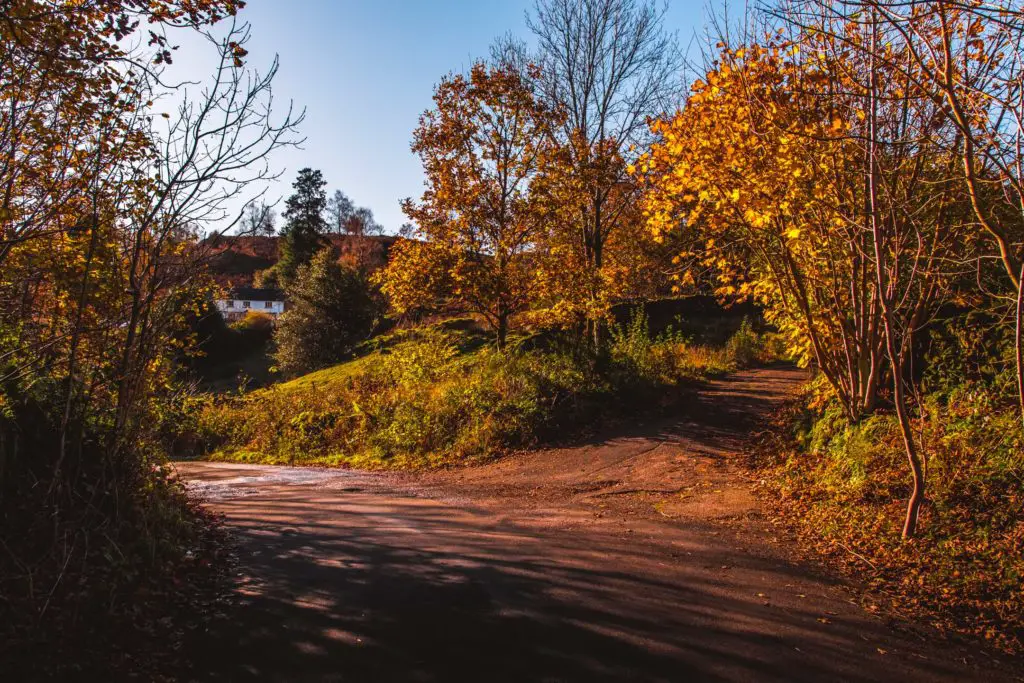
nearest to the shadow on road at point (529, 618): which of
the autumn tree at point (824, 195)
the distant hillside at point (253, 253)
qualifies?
the autumn tree at point (824, 195)

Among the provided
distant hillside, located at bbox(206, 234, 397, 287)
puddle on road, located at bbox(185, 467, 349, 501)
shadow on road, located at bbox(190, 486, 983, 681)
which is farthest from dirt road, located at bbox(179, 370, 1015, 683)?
distant hillside, located at bbox(206, 234, 397, 287)

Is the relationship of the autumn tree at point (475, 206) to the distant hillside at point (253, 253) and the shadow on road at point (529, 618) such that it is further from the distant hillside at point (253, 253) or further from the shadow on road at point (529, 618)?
the shadow on road at point (529, 618)

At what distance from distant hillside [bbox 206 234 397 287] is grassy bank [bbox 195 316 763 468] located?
11.9 ft

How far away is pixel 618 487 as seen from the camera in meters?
9.05

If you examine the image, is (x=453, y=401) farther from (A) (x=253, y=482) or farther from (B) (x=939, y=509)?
(B) (x=939, y=509)

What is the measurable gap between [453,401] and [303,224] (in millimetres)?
44335

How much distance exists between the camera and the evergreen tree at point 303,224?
50.6 m

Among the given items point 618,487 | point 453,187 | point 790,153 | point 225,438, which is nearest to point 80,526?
point 618,487

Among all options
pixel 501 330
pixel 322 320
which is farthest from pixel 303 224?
pixel 501 330

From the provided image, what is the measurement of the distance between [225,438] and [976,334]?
18.3 metres

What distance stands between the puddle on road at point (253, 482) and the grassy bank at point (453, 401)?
117 cm

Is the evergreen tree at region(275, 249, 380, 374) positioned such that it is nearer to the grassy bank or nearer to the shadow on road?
the grassy bank

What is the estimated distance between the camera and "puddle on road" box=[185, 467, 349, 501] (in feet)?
30.3

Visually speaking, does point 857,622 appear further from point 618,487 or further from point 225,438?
point 225,438
